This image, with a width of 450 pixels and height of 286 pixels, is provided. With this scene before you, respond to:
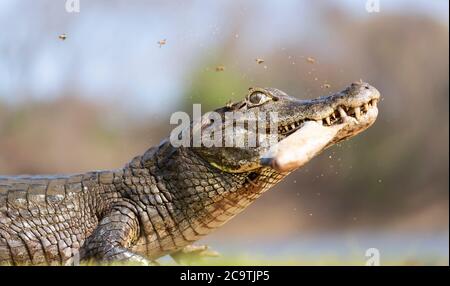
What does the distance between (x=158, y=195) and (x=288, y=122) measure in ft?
2.74

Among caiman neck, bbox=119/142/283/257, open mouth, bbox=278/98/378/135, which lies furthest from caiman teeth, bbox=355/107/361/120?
caiman neck, bbox=119/142/283/257

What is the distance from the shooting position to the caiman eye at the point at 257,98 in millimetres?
4066

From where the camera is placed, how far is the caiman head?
373cm

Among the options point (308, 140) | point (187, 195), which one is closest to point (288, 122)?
point (308, 140)

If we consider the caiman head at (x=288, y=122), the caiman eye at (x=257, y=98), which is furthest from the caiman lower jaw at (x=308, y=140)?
the caiman eye at (x=257, y=98)

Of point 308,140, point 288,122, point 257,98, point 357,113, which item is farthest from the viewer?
point 257,98

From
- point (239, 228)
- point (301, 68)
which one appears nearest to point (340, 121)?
point (239, 228)

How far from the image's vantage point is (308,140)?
3.59 meters

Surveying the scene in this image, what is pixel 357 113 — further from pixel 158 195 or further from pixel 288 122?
pixel 158 195

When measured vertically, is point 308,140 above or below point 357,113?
below

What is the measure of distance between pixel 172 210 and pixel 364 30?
45.8 ft

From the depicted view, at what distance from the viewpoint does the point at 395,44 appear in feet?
55.4
